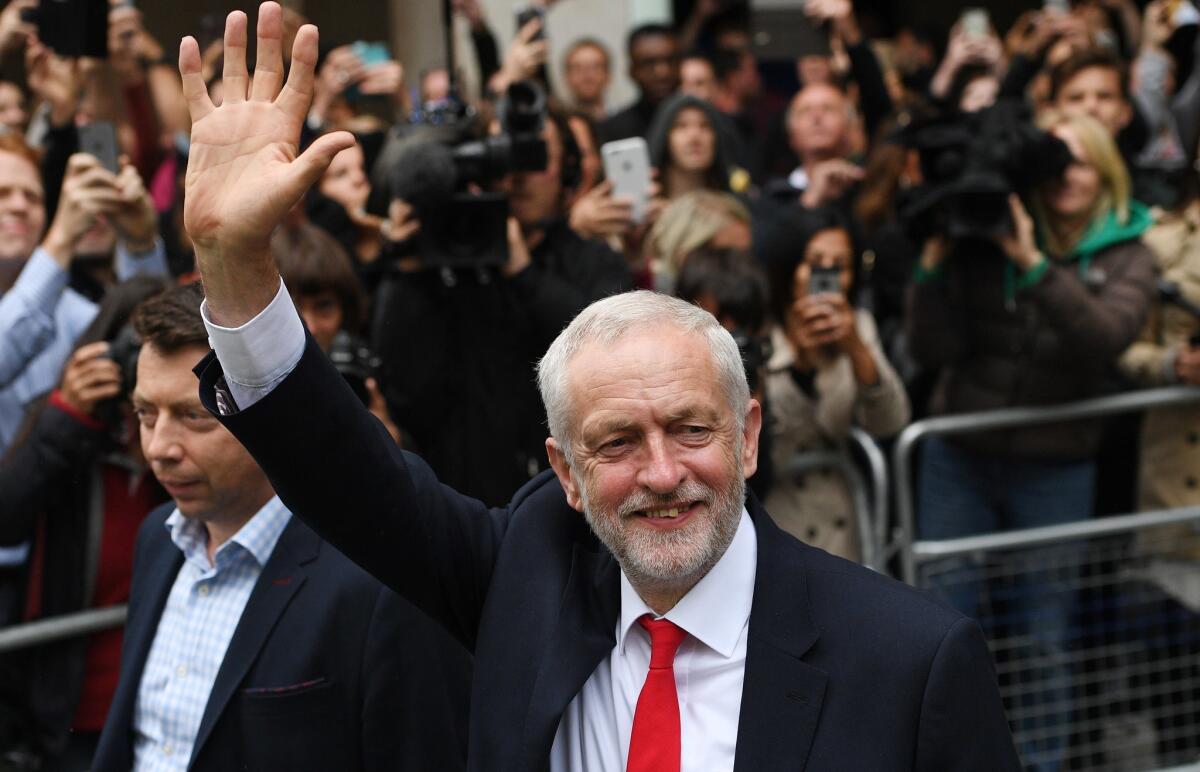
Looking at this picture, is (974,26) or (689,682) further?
(974,26)

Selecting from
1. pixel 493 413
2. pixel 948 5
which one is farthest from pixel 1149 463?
pixel 948 5

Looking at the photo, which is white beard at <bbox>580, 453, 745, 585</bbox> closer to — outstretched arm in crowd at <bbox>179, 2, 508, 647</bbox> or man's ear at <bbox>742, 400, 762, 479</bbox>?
man's ear at <bbox>742, 400, 762, 479</bbox>

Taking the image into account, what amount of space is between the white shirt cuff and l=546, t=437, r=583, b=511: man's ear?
0.48m

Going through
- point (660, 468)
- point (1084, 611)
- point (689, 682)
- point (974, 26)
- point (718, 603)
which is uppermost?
point (974, 26)

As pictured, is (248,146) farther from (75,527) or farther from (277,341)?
(75,527)

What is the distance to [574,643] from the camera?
2.47 meters

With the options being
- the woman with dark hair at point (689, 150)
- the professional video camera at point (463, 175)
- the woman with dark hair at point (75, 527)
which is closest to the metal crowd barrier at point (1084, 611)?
the woman with dark hair at point (689, 150)

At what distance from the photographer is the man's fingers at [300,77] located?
7.66 ft

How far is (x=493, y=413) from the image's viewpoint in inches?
182

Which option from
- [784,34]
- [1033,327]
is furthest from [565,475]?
[784,34]

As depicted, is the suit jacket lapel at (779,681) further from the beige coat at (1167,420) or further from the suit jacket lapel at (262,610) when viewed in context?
the beige coat at (1167,420)

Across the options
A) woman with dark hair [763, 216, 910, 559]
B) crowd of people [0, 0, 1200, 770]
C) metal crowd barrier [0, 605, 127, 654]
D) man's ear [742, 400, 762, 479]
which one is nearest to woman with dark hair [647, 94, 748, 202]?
crowd of people [0, 0, 1200, 770]

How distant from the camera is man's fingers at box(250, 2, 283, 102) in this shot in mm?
2320

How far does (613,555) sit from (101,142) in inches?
109
